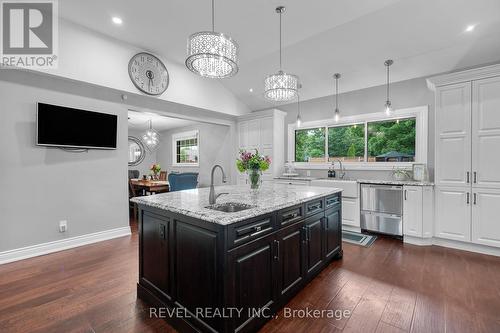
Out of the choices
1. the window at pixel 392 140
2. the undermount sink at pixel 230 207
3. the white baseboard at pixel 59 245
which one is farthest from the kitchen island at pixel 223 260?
the window at pixel 392 140

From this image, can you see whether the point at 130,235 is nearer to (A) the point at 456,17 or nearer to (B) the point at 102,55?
(B) the point at 102,55

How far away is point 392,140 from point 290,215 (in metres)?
3.44

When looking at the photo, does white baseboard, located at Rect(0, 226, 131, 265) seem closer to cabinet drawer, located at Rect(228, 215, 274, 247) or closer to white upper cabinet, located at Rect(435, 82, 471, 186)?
cabinet drawer, located at Rect(228, 215, 274, 247)

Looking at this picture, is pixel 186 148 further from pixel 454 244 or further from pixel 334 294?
pixel 454 244

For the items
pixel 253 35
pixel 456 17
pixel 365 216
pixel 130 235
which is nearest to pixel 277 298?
pixel 365 216

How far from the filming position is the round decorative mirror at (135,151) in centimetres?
912

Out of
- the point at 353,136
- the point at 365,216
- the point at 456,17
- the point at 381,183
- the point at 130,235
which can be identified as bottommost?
the point at 130,235

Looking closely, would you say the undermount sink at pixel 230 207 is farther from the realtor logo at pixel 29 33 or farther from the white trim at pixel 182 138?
the white trim at pixel 182 138

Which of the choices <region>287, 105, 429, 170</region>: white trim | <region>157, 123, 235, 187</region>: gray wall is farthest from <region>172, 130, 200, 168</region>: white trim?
<region>287, 105, 429, 170</region>: white trim

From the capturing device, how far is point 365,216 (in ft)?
13.1

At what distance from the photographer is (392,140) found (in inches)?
172

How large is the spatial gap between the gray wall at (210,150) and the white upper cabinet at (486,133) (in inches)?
181

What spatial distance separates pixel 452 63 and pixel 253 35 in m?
3.08

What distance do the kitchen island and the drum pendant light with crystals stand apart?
1329mm
